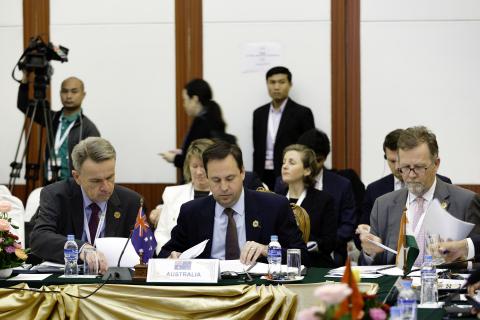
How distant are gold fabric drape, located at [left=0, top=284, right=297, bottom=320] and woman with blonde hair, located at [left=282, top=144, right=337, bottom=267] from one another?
1.86 meters

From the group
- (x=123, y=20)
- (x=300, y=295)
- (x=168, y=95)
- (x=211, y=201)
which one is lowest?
(x=300, y=295)

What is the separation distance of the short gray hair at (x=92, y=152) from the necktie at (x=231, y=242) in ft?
2.41

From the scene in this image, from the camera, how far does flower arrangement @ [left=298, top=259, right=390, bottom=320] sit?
8.82 ft

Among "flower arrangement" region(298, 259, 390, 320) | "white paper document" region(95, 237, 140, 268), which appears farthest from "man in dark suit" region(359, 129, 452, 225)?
"flower arrangement" region(298, 259, 390, 320)

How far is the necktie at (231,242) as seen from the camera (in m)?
5.26

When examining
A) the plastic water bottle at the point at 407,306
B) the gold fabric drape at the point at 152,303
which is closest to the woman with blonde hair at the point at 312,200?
the gold fabric drape at the point at 152,303

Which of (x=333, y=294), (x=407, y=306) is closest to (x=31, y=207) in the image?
(x=407, y=306)

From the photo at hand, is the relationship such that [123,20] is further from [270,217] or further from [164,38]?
[270,217]

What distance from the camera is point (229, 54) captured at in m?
8.87

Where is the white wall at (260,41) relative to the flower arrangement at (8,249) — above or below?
above

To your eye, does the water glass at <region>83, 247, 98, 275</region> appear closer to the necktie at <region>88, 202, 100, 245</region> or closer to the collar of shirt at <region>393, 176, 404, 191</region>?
the necktie at <region>88, 202, 100, 245</region>

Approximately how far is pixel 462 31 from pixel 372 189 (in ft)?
8.80

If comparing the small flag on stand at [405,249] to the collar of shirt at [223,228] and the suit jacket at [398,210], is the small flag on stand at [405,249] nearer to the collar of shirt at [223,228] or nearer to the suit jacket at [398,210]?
the suit jacket at [398,210]

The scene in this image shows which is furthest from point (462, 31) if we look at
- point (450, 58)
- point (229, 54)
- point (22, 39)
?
point (22, 39)
